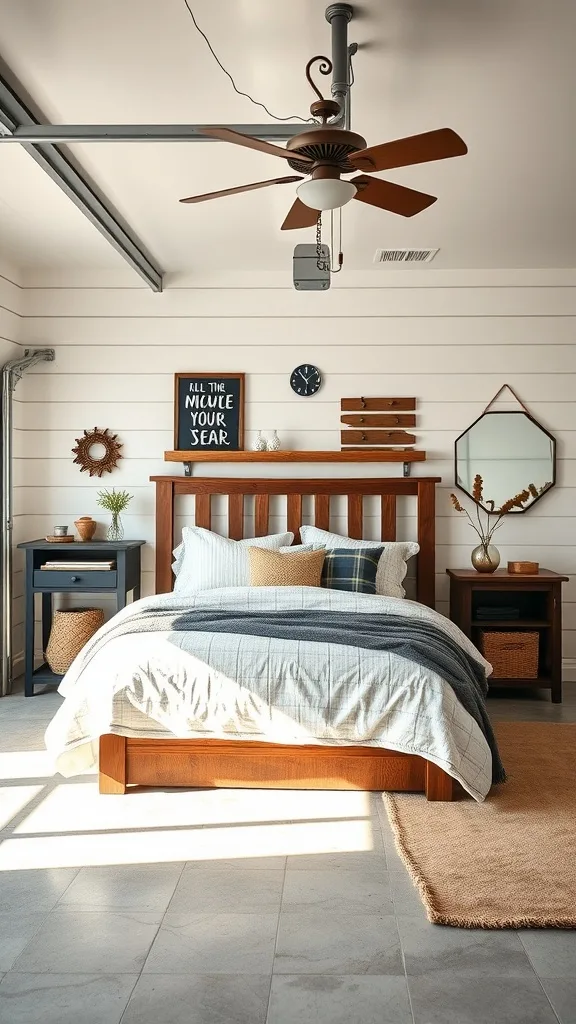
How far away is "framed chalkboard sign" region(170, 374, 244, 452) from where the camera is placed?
5746 mm

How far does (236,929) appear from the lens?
2.46m

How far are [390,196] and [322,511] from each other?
283cm

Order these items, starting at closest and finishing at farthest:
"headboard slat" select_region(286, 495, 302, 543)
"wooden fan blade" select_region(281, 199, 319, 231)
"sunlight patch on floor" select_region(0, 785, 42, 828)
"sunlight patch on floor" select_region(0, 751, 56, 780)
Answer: "wooden fan blade" select_region(281, 199, 319, 231)
"sunlight patch on floor" select_region(0, 785, 42, 828)
"sunlight patch on floor" select_region(0, 751, 56, 780)
"headboard slat" select_region(286, 495, 302, 543)

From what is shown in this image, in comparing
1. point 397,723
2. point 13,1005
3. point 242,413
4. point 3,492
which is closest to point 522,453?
point 242,413

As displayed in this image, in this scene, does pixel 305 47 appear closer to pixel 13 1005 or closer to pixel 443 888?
pixel 443 888

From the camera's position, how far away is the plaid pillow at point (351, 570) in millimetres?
4949

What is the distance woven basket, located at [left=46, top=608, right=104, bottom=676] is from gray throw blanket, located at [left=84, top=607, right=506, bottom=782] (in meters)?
1.15

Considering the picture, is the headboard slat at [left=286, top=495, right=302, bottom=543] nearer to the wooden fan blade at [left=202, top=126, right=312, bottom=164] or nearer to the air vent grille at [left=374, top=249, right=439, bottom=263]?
the air vent grille at [left=374, top=249, right=439, bottom=263]

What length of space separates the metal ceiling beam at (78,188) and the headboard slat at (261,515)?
1.54 metres

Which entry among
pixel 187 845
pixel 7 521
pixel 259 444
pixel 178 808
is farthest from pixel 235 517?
pixel 187 845

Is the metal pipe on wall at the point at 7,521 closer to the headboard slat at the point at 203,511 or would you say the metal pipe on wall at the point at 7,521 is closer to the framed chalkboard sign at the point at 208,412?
the framed chalkboard sign at the point at 208,412

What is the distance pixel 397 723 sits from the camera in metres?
3.42

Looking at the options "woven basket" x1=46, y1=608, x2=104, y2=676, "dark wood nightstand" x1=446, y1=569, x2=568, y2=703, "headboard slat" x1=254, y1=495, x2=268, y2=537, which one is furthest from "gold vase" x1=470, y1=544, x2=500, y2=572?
"woven basket" x1=46, y1=608, x2=104, y2=676

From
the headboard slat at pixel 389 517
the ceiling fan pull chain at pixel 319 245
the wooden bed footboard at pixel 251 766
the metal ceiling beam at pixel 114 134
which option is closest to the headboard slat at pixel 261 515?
the headboard slat at pixel 389 517
